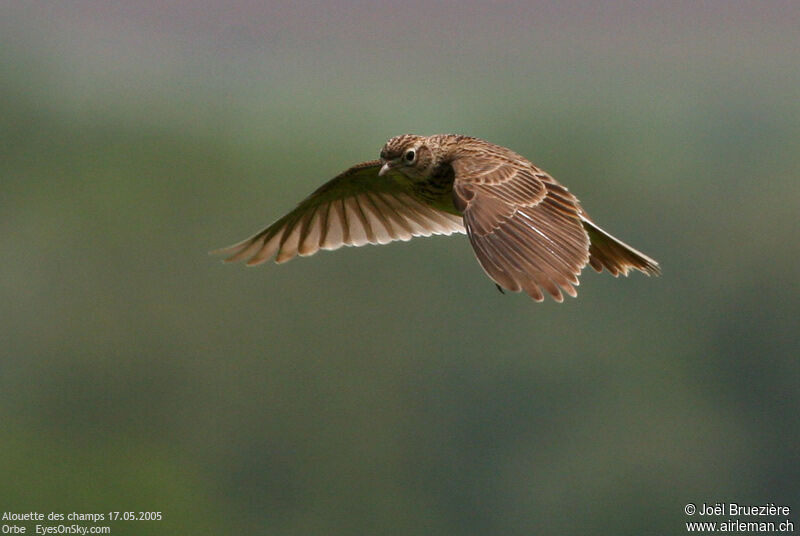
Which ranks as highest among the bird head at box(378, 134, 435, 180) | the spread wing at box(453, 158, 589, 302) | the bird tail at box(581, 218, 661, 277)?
the bird head at box(378, 134, 435, 180)

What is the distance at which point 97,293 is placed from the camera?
153125mm

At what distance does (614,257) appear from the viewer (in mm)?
16016

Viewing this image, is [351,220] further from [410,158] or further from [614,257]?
[614,257]

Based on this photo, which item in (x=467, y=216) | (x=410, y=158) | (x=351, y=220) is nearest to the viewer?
(x=467, y=216)

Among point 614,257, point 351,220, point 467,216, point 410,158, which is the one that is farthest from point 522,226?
point 351,220

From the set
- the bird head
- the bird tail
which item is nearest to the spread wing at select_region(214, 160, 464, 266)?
the bird head

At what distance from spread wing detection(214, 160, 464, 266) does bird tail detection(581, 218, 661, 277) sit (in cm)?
261

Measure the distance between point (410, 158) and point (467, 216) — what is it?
2.68m

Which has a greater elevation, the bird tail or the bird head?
the bird head

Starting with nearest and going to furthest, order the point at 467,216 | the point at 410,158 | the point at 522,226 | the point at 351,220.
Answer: the point at 522,226, the point at 467,216, the point at 410,158, the point at 351,220

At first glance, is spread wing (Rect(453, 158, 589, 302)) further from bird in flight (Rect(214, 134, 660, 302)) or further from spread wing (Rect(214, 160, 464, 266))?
spread wing (Rect(214, 160, 464, 266))

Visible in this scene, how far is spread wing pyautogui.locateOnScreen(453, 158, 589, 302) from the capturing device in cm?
1341

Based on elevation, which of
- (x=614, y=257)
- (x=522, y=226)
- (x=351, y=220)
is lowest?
(x=614, y=257)

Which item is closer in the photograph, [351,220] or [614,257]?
[614,257]
